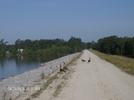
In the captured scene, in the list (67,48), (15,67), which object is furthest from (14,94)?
(67,48)

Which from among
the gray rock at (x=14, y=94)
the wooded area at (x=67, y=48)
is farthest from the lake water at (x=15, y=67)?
the wooded area at (x=67, y=48)

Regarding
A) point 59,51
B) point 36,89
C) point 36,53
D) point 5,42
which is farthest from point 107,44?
point 36,89

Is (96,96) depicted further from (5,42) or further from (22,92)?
(5,42)

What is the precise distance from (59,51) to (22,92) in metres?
116

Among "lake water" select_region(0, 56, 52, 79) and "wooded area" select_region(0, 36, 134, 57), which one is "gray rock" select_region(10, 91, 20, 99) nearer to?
"lake water" select_region(0, 56, 52, 79)

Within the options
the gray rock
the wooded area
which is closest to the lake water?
the gray rock

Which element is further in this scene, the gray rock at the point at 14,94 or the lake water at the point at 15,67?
the lake water at the point at 15,67

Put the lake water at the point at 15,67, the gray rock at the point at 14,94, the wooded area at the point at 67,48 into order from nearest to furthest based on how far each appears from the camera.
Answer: the gray rock at the point at 14,94 < the lake water at the point at 15,67 < the wooded area at the point at 67,48

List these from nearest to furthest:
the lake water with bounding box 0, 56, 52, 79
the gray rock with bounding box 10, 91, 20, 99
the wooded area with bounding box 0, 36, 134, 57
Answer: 1. the gray rock with bounding box 10, 91, 20, 99
2. the lake water with bounding box 0, 56, 52, 79
3. the wooded area with bounding box 0, 36, 134, 57

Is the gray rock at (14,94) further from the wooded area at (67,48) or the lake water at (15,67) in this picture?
the wooded area at (67,48)

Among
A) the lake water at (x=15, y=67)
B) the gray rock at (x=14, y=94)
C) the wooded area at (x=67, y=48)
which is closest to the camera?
the gray rock at (x=14, y=94)

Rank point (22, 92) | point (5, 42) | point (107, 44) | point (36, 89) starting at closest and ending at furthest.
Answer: point (22, 92) < point (36, 89) < point (107, 44) < point (5, 42)

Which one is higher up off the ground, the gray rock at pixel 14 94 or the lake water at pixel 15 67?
the gray rock at pixel 14 94

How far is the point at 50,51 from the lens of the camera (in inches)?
4948
